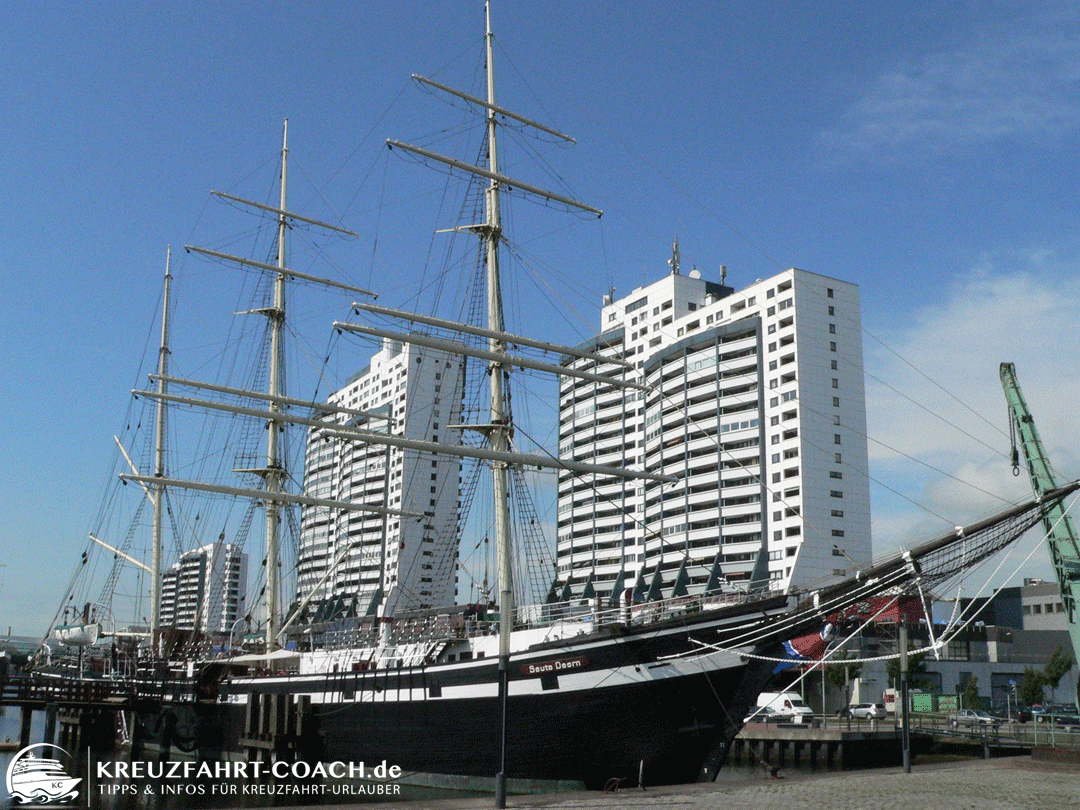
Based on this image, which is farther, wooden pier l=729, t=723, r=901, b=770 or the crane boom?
wooden pier l=729, t=723, r=901, b=770

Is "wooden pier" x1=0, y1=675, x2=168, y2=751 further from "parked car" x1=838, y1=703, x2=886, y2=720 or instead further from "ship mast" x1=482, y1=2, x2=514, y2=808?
"parked car" x1=838, y1=703, x2=886, y2=720

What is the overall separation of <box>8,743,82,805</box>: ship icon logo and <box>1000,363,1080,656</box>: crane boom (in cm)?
3008

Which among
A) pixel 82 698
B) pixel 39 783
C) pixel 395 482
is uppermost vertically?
pixel 395 482

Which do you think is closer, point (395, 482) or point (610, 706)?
point (610, 706)

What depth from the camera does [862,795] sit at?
63.5 ft

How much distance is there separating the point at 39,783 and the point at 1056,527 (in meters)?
31.8

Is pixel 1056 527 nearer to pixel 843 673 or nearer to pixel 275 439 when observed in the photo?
pixel 275 439

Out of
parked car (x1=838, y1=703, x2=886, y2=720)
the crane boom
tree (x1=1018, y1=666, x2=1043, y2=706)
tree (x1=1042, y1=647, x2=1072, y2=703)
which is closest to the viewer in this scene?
the crane boom

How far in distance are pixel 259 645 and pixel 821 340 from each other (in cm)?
5803

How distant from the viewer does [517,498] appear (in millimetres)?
33156

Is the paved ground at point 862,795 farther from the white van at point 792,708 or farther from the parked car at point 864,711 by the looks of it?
the parked car at point 864,711

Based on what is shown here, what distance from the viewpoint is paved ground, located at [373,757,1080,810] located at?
58.2 feet

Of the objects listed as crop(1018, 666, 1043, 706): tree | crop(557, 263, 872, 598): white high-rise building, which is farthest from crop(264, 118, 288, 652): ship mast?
crop(1018, 666, 1043, 706): tree

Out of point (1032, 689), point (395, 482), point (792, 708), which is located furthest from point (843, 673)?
point (395, 482)
